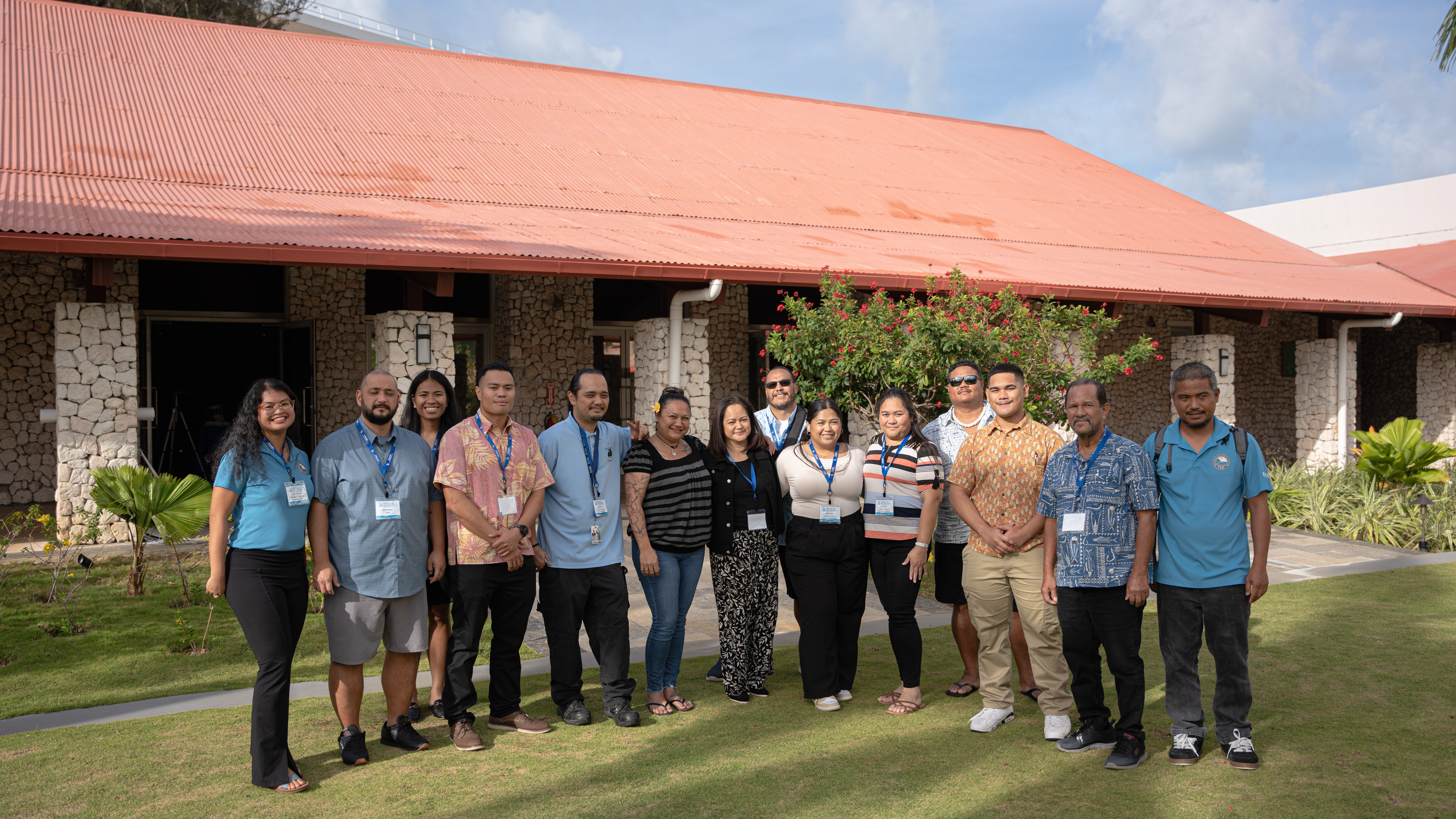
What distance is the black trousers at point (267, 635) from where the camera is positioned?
3.82 m

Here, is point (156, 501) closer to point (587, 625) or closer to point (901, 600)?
point (587, 625)

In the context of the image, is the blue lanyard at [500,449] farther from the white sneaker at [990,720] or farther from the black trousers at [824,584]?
the white sneaker at [990,720]

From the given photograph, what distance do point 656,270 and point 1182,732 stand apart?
6811 mm

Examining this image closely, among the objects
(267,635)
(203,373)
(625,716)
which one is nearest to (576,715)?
(625,716)

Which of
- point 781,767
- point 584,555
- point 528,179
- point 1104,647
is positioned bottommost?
point 781,767

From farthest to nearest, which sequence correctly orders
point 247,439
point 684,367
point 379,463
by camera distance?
point 684,367, point 379,463, point 247,439

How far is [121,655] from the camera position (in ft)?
19.0

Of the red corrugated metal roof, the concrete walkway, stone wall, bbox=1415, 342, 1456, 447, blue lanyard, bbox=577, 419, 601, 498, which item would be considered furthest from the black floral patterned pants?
stone wall, bbox=1415, 342, 1456, 447

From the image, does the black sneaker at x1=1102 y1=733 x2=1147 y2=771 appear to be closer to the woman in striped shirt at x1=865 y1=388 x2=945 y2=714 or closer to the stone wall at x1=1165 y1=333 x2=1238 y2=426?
the woman in striped shirt at x1=865 y1=388 x2=945 y2=714

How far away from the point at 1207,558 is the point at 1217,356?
11.3 metres

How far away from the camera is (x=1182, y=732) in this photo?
416cm

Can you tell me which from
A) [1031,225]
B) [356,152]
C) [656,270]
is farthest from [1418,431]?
[356,152]

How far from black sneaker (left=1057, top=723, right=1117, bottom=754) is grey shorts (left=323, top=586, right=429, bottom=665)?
106 inches

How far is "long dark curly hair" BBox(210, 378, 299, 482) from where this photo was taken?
3.83m
